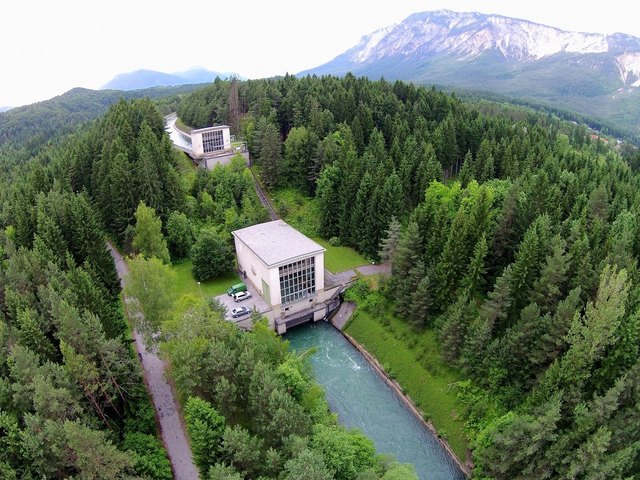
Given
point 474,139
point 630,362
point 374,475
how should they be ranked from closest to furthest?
point 374,475, point 630,362, point 474,139

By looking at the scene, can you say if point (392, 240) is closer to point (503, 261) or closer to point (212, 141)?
point (503, 261)

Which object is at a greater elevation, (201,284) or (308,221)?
(308,221)

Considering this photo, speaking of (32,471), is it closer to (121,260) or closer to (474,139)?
(121,260)

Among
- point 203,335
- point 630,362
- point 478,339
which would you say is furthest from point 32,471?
point 630,362

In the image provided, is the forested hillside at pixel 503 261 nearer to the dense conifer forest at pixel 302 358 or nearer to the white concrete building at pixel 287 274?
the dense conifer forest at pixel 302 358

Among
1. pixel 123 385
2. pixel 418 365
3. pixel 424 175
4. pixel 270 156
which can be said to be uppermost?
pixel 270 156

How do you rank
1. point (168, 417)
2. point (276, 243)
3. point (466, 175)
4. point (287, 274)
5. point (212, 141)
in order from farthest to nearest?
1. point (212, 141)
2. point (466, 175)
3. point (276, 243)
4. point (287, 274)
5. point (168, 417)

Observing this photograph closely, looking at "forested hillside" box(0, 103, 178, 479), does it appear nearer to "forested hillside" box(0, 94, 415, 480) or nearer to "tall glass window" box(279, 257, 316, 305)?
"forested hillside" box(0, 94, 415, 480)

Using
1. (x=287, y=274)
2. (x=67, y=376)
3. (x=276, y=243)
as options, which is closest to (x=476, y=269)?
(x=287, y=274)
